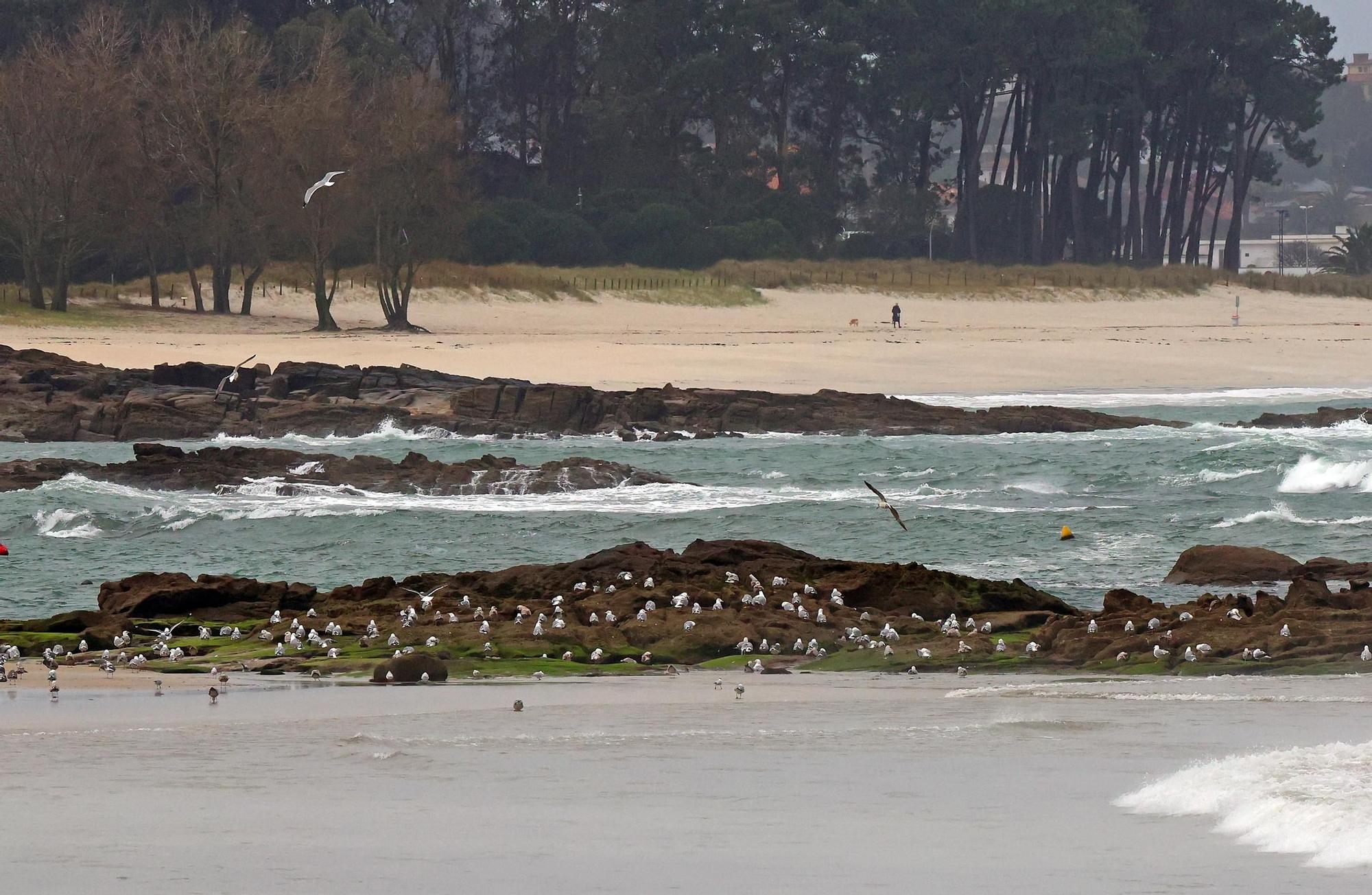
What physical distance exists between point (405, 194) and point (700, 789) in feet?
158

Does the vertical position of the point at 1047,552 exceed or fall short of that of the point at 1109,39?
it falls short

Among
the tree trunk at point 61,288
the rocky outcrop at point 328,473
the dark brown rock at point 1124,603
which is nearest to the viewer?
the dark brown rock at point 1124,603

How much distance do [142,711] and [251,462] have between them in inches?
623

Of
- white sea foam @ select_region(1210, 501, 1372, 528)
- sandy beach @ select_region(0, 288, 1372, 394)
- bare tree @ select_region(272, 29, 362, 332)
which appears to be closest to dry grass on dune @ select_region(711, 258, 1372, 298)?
sandy beach @ select_region(0, 288, 1372, 394)

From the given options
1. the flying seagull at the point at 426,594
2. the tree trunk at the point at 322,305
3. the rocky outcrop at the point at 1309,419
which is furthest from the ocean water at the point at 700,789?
the tree trunk at the point at 322,305

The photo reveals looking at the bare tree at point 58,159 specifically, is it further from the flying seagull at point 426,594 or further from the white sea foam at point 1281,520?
the flying seagull at point 426,594

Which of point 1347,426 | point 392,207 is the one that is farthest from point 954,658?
point 392,207

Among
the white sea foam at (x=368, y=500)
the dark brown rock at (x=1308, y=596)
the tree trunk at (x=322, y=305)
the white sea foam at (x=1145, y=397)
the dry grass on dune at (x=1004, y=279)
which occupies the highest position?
the dry grass on dune at (x=1004, y=279)

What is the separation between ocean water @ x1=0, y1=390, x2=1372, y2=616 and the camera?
19891 millimetres

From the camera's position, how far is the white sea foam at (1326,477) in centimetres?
2609

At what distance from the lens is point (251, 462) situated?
26.4 m

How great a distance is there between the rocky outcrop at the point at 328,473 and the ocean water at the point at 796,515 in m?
0.40

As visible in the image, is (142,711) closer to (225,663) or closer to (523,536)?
(225,663)

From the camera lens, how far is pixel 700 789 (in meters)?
8.38
